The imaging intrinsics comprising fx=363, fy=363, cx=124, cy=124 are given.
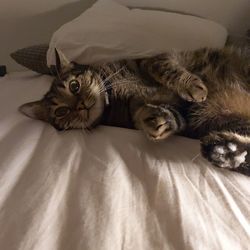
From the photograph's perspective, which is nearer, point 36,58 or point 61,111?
point 61,111

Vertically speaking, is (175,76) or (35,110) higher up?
(175,76)

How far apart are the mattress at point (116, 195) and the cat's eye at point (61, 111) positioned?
0.37 ft

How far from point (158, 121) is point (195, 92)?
0.14m

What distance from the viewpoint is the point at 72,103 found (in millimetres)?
1156

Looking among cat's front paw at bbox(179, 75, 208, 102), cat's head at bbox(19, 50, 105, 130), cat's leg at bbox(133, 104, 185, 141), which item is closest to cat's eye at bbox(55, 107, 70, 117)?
cat's head at bbox(19, 50, 105, 130)

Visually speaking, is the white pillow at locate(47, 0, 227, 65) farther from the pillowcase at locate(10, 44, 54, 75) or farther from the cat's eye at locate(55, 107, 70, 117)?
the cat's eye at locate(55, 107, 70, 117)

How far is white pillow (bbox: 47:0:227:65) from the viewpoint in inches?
51.2

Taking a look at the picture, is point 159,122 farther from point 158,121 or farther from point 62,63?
point 62,63

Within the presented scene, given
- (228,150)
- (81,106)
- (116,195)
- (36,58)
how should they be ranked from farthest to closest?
1. (36,58)
2. (81,106)
3. (228,150)
4. (116,195)

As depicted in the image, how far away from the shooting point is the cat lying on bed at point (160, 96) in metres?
1.04

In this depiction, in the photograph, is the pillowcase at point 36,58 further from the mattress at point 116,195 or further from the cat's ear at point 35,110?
the mattress at point 116,195

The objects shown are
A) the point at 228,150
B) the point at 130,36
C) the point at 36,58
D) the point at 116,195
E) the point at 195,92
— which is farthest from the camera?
the point at 36,58

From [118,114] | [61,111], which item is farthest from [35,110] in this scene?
[118,114]

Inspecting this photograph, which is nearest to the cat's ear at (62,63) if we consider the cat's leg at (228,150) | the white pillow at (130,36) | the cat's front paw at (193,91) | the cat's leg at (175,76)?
the white pillow at (130,36)
